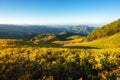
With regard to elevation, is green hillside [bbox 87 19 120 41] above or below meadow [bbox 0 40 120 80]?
below

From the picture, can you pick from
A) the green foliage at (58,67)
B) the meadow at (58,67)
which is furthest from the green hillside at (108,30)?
the meadow at (58,67)

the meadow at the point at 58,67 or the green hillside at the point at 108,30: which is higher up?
the meadow at the point at 58,67

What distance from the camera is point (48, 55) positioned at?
18.5 metres

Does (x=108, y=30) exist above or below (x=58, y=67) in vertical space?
below

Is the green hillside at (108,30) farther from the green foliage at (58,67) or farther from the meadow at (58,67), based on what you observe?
the meadow at (58,67)

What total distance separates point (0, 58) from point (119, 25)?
134 meters

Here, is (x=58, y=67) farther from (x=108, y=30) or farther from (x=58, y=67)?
(x=108, y=30)

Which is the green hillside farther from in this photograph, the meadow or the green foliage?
the meadow

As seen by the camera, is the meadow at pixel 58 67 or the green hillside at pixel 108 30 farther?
the green hillside at pixel 108 30

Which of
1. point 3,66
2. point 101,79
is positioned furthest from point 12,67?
point 101,79

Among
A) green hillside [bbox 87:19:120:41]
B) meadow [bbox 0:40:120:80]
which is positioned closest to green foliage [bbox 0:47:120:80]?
meadow [bbox 0:40:120:80]

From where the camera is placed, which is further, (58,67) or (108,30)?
(108,30)

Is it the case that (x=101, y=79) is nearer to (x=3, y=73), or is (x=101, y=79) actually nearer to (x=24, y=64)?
(x=24, y=64)

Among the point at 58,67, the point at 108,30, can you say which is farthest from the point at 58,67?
the point at 108,30
